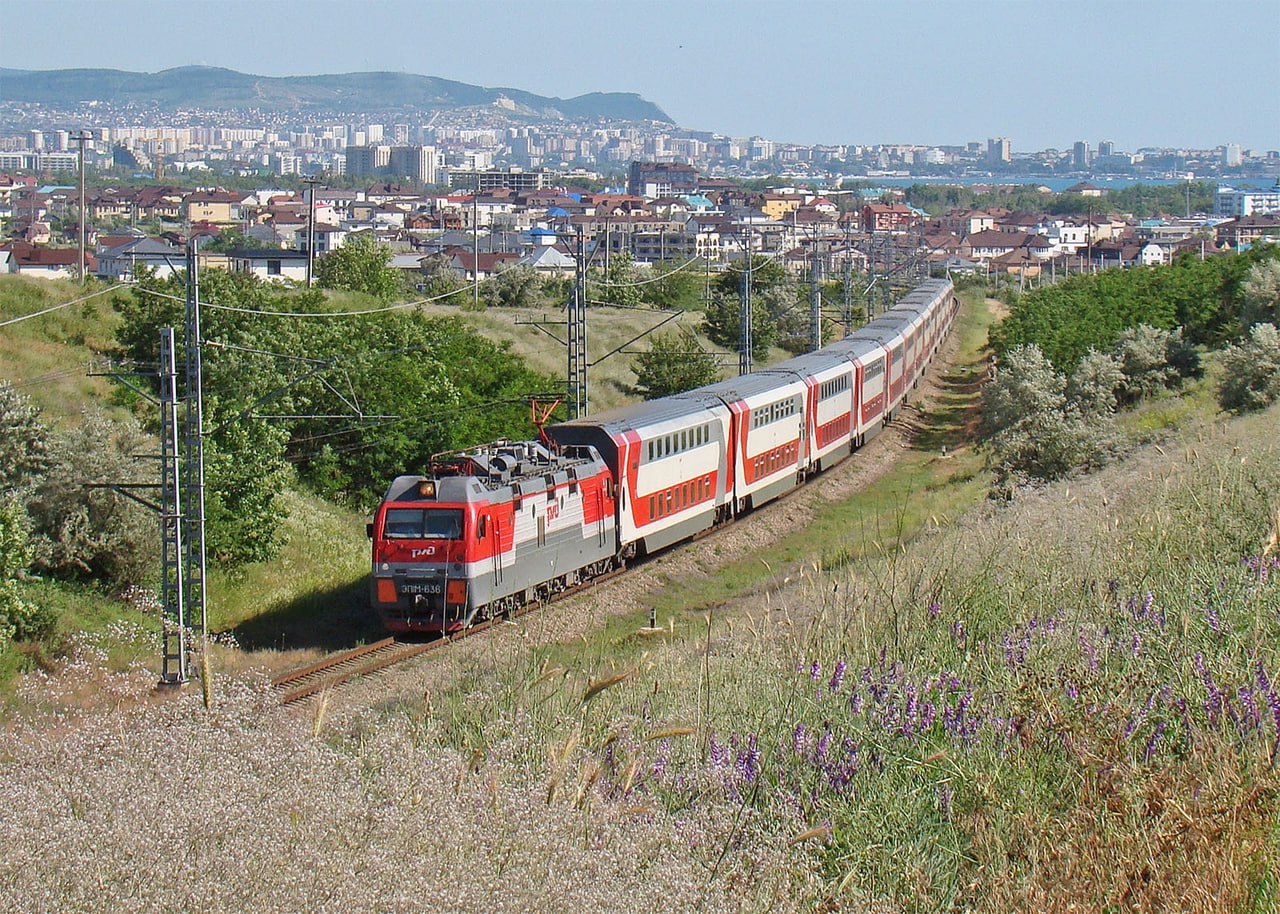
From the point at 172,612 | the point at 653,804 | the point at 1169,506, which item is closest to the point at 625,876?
the point at 653,804

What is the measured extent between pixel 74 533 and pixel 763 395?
12779mm

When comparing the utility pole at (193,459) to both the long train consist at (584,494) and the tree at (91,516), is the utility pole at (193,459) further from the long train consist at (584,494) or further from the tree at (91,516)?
the tree at (91,516)

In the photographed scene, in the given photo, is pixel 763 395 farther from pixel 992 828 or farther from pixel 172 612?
pixel 992 828

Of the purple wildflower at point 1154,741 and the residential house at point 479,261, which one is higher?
the purple wildflower at point 1154,741

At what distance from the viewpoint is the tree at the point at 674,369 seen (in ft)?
144

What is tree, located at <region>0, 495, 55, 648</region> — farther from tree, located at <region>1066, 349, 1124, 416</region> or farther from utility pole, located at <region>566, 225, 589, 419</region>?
tree, located at <region>1066, 349, 1124, 416</region>

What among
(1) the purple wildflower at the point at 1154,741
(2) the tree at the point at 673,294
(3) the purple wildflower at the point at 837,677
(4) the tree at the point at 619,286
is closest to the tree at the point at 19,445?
(3) the purple wildflower at the point at 837,677

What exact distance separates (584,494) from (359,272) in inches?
1636

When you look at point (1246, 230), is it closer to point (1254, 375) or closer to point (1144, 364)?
point (1144, 364)

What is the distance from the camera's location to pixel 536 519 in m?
21.2

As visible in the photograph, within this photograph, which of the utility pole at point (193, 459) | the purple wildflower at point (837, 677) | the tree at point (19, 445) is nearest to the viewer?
the purple wildflower at point (837, 677)

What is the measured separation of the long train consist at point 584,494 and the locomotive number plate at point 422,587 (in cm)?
2

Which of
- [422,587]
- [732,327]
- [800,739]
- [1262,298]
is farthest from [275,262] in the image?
[800,739]

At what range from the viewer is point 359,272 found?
203 feet
